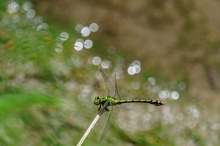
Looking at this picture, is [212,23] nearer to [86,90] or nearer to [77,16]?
[77,16]

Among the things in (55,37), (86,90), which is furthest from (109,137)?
(86,90)

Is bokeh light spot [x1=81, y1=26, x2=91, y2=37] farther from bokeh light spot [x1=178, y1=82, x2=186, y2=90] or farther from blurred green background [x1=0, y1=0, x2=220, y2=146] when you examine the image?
bokeh light spot [x1=178, y1=82, x2=186, y2=90]

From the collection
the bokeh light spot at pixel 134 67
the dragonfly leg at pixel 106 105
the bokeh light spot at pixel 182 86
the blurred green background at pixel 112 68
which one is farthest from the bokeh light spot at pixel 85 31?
the dragonfly leg at pixel 106 105

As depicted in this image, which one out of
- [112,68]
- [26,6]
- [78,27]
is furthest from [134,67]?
[26,6]

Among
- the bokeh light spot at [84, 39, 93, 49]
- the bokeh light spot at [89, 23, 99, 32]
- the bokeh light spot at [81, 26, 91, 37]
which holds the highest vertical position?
the bokeh light spot at [89, 23, 99, 32]

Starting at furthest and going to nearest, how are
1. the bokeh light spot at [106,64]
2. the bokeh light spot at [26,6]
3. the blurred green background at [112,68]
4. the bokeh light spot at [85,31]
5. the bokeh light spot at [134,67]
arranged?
1. the bokeh light spot at [85,31]
2. the bokeh light spot at [134,67]
3. the bokeh light spot at [106,64]
4. the bokeh light spot at [26,6]
5. the blurred green background at [112,68]

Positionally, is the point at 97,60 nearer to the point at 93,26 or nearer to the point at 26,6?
the point at 93,26

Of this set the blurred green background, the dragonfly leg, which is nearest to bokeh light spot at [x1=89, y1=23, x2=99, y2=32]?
the blurred green background

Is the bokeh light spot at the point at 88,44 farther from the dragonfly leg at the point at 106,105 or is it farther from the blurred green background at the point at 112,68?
the dragonfly leg at the point at 106,105
